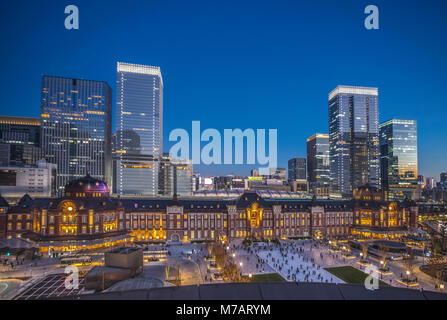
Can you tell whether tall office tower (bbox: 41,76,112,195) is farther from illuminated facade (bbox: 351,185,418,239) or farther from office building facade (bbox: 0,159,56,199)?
illuminated facade (bbox: 351,185,418,239)

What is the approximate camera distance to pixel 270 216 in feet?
311

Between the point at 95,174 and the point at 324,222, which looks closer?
the point at 324,222

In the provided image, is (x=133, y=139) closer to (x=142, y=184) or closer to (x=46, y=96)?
(x=142, y=184)

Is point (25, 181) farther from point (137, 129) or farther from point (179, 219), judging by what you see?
point (179, 219)

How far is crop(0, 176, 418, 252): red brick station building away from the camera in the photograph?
74.8m

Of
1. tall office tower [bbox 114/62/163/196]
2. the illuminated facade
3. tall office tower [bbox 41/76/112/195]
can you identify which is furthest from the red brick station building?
tall office tower [bbox 41/76/112/195]

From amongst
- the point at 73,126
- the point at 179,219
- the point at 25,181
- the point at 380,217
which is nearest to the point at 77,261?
the point at 179,219

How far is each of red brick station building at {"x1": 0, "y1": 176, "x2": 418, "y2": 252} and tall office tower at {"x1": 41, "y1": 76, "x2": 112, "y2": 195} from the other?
108 metres

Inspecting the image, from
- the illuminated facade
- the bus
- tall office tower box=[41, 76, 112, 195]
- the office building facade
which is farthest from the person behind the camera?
tall office tower box=[41, 76, 112, 195]

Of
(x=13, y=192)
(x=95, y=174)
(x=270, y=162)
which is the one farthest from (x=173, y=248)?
(x=95, y=174)

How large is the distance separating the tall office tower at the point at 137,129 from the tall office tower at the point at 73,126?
133 ft

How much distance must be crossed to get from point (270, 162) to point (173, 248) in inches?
1734

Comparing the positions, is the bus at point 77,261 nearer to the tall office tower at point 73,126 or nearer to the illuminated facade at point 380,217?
the illuminated facade at point 380,217

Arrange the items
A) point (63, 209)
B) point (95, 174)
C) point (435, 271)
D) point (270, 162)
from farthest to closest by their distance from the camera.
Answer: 1. point (95, 174)
2. point (270, 162)
3. point (63, 209)
4. point (435, 271)
